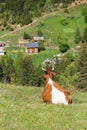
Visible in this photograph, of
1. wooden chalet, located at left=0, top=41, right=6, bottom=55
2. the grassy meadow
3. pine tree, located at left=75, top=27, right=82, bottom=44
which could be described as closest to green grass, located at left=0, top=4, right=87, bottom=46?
pine tree, located at left=75, top=27, right=82, bottom=44

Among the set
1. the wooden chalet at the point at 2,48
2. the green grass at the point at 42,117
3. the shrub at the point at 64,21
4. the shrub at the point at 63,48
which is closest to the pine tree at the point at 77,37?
the shrub at the point at 63,48

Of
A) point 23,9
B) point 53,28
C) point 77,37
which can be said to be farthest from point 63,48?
point 23,9

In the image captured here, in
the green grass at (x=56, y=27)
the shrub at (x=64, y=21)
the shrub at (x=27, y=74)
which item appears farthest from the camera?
the shrub at (x=64, y=21)

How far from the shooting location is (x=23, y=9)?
92188 millimetres

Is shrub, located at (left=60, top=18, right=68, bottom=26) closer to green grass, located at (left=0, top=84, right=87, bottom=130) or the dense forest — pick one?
the dense forest

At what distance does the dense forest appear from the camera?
287ft

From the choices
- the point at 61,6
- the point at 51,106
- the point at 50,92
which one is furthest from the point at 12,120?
the point at 61,6

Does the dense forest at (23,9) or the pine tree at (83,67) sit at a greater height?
the dense forest at (23,9)

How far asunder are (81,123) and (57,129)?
2.64 feet

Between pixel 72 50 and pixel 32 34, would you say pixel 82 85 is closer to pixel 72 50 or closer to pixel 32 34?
pixel 72 50

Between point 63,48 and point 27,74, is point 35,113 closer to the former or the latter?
point 27,74

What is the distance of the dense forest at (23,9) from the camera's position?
87562 mm

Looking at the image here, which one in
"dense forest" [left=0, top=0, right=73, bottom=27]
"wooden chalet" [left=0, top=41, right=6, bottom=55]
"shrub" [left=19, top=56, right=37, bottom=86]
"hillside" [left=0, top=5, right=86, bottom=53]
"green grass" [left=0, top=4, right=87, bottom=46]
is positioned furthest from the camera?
"dense forest" [left=0, top=0, right=73, bottom=27]

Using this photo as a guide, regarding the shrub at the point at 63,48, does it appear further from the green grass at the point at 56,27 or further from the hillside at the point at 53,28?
the green grass at the point at 56,27
